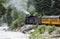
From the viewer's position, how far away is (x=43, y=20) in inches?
1080

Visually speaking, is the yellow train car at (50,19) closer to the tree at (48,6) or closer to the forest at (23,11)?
the forest at (23,11)

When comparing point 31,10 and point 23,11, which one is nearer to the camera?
point 23,11

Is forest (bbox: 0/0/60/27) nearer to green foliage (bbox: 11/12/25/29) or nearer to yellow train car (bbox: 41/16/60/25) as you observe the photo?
green foliage (bbox: 11/12/25/29)

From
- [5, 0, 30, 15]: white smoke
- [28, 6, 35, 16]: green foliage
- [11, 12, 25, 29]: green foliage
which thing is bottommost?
[11, 12, 25, 29]: green foliage

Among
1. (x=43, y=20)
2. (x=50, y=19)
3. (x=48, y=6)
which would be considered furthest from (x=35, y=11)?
(x=50, y=19)

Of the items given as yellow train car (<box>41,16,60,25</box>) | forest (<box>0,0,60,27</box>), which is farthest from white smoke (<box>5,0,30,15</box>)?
yellow train car (<box>41,16,60,25</box>)

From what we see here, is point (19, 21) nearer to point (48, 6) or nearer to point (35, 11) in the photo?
point (35, 11)

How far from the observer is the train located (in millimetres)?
25962

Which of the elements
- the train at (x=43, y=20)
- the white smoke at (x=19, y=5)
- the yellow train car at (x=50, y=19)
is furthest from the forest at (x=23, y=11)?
the yellow train car at (x=50, y=19)

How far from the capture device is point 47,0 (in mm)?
26703

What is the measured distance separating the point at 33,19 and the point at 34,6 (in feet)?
6.77

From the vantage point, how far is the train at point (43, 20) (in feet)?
85.2

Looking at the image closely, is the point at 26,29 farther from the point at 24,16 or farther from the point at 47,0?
the point at 47,0

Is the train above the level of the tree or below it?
below
